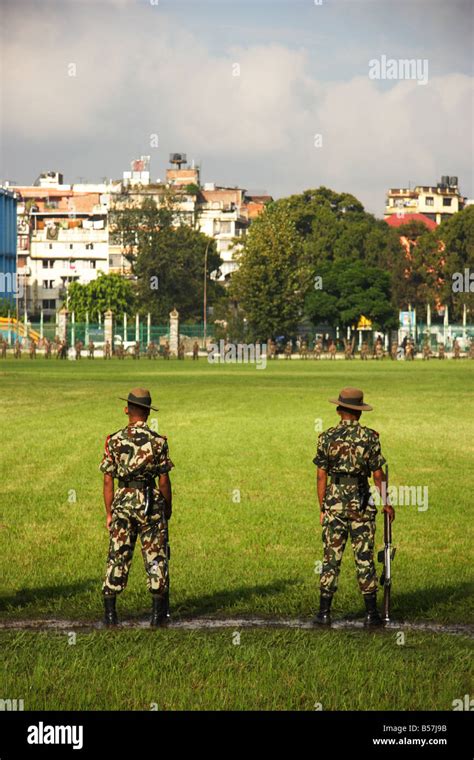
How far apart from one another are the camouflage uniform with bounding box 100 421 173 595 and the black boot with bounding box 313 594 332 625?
1.33 meters

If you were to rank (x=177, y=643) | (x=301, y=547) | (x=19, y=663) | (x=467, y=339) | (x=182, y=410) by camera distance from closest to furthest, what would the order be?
(x=19, y=663), (x=177, y=643), (x=301, y=547), (x=182, y=410), (x=467, y=339)

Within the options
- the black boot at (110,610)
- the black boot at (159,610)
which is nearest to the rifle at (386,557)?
the black boot at (159,610)

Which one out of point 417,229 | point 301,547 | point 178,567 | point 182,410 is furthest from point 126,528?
point 417,229

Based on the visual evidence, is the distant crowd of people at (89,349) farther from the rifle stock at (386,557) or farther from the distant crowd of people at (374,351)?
the rifle stock at (386,557)

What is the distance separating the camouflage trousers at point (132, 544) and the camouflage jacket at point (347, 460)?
1381mm

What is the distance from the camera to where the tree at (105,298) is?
136375 millimetres

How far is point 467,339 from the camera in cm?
12100

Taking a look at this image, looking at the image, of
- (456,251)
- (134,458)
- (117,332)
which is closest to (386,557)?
(134,458)

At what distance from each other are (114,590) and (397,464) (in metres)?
14.5

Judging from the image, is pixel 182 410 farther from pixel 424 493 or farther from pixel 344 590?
pixel 344 590

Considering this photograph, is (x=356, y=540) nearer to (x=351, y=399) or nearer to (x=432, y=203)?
(x=351, y=399)

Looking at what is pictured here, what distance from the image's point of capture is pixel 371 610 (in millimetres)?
12031

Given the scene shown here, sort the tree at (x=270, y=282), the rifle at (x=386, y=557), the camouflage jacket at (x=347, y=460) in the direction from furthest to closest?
the tree at (x=270, y=282)
the rifle at (x=386, y=557)
the camouflage jacket at (x=347, y=460)
